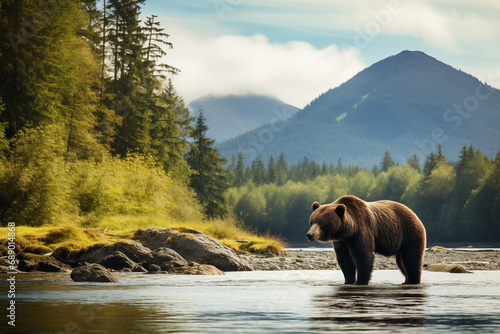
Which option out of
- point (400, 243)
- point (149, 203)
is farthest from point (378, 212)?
point (149, 203)

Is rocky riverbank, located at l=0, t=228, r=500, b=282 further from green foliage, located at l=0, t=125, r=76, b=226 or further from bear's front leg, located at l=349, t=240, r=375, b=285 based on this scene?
green foliage, located at l=0, t=125, r=76, b=226

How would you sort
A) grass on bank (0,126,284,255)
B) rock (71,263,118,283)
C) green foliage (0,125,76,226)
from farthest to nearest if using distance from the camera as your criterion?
green foliage (0,125,76,226)
grass on bank (0,126,284,255)
rock (71,263,118,283)

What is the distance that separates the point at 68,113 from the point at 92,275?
29208 millimetres

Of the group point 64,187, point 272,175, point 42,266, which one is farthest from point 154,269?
point 272,175

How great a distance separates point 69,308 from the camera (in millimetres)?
11844

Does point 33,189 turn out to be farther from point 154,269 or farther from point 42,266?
point 154,269

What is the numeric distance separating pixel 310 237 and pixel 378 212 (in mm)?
2580

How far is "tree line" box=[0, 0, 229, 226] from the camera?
3575 cm

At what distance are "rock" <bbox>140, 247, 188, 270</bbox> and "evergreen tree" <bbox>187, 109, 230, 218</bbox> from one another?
53.3 metres

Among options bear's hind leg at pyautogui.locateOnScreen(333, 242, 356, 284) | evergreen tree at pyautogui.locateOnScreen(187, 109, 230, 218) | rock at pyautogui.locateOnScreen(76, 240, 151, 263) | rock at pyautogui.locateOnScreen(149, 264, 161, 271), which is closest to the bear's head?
bear's hind leg at pyautogui.locateOnScreen(333, 242, 356, 284)

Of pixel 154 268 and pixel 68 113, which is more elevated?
pixel 68 113

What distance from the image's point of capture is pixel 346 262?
1692 cm

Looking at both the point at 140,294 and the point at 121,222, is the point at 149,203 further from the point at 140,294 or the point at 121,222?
the point at 140,294

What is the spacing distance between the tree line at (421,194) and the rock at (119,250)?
200 ft
